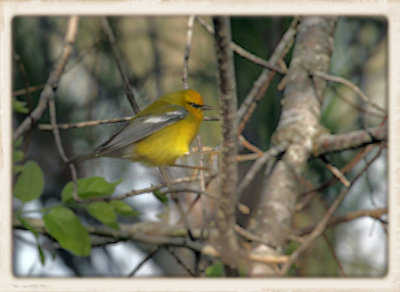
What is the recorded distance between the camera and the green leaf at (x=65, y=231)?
879 mm

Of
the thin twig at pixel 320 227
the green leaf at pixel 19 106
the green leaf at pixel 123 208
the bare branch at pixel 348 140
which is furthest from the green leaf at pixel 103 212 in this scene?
the bare branch at pixel 348 140

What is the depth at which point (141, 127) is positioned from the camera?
885 millimetres

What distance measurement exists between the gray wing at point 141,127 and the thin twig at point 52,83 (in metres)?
0.13

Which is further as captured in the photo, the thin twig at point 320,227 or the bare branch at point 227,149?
the thin twig at point 320,227

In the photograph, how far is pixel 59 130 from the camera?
2.92 ft

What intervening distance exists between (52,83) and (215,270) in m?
0.48

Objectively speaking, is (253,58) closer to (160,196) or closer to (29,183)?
(160,196)

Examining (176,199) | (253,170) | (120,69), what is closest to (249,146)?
(253,170)

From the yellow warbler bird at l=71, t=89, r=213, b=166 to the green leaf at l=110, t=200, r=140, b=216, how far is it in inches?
3.5

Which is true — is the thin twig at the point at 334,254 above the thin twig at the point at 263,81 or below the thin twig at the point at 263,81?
below

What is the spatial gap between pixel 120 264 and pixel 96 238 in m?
0.07

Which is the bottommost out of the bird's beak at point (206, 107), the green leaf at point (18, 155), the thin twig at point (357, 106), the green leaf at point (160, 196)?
the green leaf at point (160, 196)

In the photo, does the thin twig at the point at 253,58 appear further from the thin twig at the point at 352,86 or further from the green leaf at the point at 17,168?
the green leaf at the point at 17,168

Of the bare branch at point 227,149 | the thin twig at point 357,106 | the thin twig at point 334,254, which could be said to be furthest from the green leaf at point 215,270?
the thin twig at point 357,106
